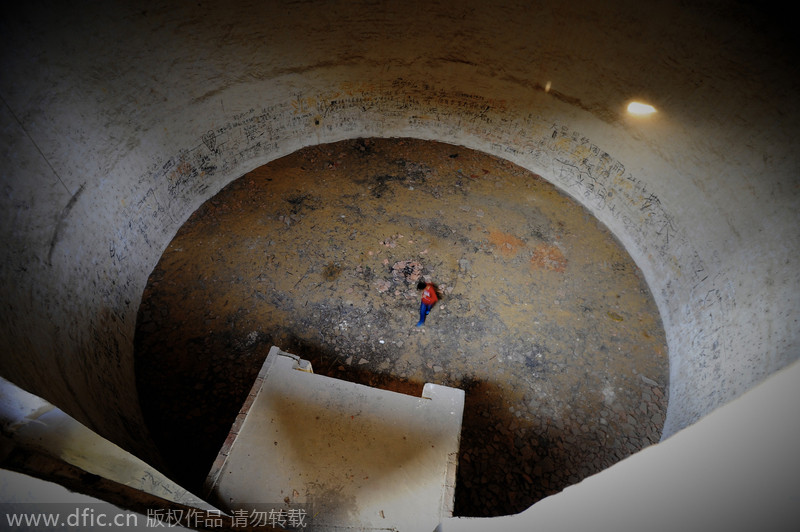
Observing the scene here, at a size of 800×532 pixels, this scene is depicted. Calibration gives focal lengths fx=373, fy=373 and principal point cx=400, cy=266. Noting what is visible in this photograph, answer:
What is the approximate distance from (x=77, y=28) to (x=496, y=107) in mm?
5282

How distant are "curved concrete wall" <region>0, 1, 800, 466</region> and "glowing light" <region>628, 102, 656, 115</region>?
132mm

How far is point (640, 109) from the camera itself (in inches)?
185

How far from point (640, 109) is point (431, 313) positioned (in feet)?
12.1

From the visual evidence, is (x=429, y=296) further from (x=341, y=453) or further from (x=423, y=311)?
(x=341, y=453)

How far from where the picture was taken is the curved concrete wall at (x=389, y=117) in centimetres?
323

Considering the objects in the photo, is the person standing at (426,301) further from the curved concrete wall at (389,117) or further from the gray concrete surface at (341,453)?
the curved concrete wall at (389,117)

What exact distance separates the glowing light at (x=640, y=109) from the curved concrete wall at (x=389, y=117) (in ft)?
0.43

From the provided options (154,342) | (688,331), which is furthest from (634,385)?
(154,342)

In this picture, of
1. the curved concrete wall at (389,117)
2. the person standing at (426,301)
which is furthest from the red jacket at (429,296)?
the curved concrete wall at (389,117)

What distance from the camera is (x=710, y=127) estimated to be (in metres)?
4.07

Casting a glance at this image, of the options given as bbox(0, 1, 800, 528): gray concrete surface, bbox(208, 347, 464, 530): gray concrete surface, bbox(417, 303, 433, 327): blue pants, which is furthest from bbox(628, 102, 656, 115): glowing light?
bbox(208, 347, 464, 530): gray concrete surface

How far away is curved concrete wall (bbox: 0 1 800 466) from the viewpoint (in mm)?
3234

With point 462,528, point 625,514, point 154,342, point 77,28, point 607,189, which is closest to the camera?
point 625,514

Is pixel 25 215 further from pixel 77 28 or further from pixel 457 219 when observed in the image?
pixel 457 219
